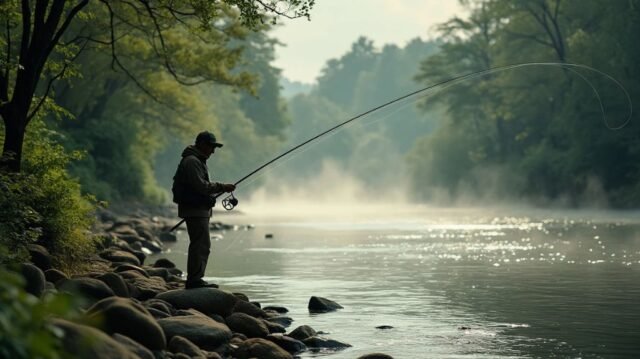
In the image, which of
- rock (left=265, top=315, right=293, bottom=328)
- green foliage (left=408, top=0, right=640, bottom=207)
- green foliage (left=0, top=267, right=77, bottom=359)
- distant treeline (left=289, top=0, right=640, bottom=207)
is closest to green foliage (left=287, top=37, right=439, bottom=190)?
distant treeline (left=289, top=0, right=640, bottom=207)

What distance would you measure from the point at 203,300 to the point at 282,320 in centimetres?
135

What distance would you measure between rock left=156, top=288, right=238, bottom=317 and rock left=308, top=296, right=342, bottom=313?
8.01ft

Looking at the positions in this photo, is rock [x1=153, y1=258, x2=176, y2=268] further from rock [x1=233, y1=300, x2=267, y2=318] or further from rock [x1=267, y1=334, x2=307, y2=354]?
rock [x1=267, y1=334, x2=307, y2=354]

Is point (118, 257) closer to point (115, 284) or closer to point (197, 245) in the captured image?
point (115, 284)

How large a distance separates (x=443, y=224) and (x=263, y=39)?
62886 millimetres

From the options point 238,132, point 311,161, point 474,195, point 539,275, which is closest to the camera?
point 539,275

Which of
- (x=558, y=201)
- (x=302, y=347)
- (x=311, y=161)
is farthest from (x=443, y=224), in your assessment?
(x=311, y=161)

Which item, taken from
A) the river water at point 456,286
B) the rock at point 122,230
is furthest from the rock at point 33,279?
the rock at point 122,230

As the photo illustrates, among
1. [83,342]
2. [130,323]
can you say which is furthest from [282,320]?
[83,342]

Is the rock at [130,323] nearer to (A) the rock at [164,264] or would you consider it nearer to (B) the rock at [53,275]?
(B) the rock at [53,275]

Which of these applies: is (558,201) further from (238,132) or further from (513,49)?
(238,132)

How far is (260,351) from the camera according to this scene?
1038 cm

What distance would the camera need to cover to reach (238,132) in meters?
91.9

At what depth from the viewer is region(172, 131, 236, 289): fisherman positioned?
12.1 m
